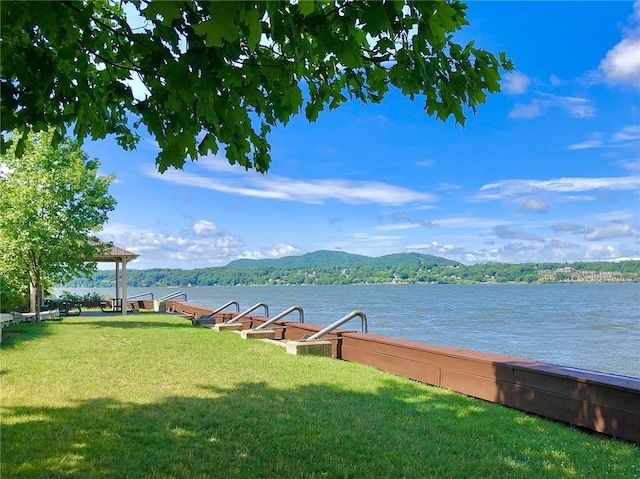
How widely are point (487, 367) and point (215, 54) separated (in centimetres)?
515

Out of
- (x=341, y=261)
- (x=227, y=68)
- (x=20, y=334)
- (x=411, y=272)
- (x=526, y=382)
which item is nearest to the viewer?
(x=227, y=68)

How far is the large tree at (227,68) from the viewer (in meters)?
2.43

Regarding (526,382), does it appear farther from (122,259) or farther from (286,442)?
(122,259)

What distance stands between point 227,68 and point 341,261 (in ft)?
506

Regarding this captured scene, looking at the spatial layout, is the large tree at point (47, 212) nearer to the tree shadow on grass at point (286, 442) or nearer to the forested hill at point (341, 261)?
the tree shadow on grass at point (286, 442)

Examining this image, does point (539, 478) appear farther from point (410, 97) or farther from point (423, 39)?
point (423, 39)

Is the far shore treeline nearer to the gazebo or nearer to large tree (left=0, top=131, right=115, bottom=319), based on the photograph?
the gazebo

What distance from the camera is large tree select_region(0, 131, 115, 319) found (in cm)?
1530

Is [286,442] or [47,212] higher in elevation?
[47,212]

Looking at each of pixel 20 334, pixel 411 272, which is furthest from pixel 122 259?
pixel 411 272

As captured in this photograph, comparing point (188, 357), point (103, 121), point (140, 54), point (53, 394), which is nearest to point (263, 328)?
point (188, 357)

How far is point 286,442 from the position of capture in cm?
437

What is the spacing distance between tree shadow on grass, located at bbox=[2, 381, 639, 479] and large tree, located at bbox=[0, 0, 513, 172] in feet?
7.35

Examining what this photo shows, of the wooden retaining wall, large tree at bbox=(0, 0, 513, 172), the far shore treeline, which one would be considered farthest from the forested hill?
large tree at bbox=(0, 0, 513, 172)
